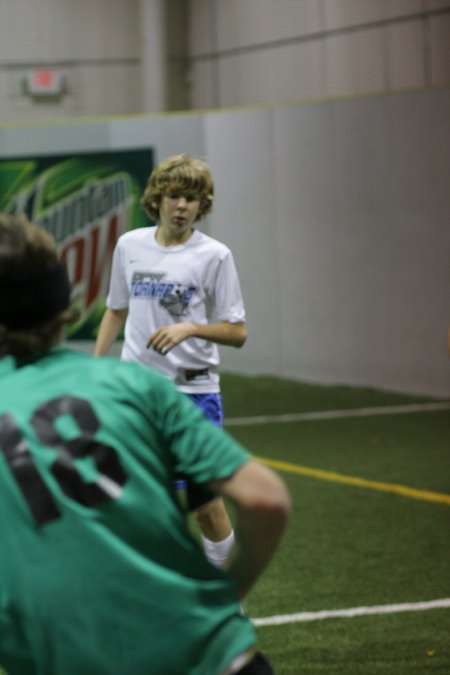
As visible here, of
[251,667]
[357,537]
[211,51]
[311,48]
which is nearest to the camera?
[251,667]

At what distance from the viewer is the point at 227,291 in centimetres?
609

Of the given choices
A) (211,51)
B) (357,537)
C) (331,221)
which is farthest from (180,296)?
(211,51)

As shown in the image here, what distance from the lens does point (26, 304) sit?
2.29 m

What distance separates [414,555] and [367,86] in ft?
32.8

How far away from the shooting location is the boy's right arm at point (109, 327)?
6.24m

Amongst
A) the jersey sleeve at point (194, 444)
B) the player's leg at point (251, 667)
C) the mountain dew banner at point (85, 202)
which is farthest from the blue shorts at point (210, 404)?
the mountain dew banner at point (85, 202)

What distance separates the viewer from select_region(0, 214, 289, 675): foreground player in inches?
87.2

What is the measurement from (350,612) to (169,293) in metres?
1.62

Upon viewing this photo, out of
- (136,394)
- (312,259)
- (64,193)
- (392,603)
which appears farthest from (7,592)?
(64,193)

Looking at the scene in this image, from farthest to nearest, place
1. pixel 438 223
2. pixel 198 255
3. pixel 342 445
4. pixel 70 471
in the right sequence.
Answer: pixel 438 223 < pixel 342 445 < pixel 198 255 < pixel 70 471

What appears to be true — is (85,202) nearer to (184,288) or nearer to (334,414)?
(334,414)

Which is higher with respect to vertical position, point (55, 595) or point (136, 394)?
point (136, 394)

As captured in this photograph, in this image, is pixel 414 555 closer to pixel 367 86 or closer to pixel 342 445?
pixel 342 445

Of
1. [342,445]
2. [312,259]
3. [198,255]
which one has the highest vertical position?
[198,255]
